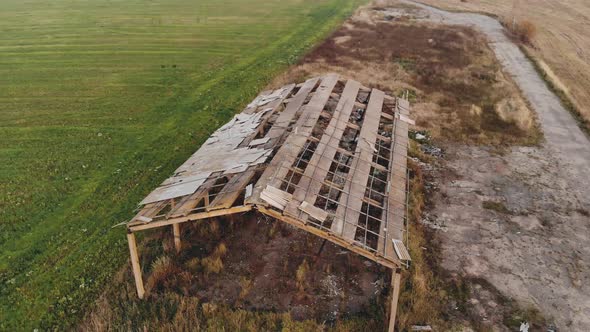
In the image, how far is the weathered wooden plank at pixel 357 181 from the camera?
1074cm

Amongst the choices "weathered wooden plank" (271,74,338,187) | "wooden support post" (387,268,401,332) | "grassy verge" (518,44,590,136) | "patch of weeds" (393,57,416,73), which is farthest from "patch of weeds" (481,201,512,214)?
"patch of weeds" (393,57,416,73)

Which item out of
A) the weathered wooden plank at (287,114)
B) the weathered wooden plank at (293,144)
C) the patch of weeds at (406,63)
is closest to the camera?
the weathered wooden plank at (293,144)

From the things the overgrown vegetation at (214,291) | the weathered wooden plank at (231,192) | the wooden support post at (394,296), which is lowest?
the overgrown vegetation at (214,291)

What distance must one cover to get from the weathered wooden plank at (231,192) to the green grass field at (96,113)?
406 centimetres

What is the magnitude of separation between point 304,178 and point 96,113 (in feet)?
50.8

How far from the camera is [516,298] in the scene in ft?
39.3

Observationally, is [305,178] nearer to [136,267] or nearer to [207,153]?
[207,153]

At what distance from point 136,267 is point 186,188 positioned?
7.47 feet

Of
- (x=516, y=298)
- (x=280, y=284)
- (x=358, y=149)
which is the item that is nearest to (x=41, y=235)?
(x=280, y=284)

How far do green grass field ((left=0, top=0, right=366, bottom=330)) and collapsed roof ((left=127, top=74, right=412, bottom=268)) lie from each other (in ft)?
10.4

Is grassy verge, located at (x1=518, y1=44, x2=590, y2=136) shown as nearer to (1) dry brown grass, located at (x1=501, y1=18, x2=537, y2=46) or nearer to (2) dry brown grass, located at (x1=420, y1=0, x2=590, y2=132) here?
(2) dry brown grass, located at (x1=420, y1=0, x2=590, y2=132)

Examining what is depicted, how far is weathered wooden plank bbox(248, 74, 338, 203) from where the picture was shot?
11680 millimetres

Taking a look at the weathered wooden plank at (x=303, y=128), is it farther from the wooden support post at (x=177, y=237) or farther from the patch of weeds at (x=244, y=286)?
the wooden support post at (x=177, y=237)

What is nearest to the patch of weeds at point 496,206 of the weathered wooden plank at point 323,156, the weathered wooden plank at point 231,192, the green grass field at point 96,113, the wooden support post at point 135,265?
the weathered wooden plank at point 323,156
